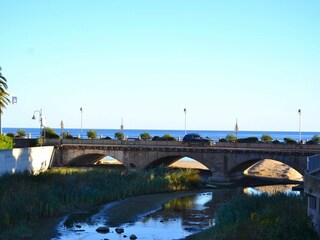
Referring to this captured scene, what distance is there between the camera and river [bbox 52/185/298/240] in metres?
30.8

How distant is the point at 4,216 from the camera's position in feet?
99.1

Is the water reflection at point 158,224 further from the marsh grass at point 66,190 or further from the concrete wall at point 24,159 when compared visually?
the concrete wall at point 24,159

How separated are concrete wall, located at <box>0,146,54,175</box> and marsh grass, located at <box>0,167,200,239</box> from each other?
428 cm

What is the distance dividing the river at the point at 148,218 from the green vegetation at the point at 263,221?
3754 mm

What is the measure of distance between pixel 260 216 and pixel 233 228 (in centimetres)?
155

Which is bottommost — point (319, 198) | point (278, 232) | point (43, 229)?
point (43, 229)

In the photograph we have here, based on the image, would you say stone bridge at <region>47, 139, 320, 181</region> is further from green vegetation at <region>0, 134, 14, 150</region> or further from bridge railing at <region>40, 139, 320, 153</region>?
green vegetation at <region>0, 134, 14, 150</region>

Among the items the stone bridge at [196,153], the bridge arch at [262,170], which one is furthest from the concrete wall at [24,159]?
the bridge arch at [262,170]

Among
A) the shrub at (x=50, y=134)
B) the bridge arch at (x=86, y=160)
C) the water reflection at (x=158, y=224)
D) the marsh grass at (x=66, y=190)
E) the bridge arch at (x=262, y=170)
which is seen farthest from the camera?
the shrub at (x=50, y=134)

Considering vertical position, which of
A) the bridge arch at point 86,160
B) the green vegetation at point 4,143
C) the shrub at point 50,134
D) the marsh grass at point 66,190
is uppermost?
the shrub at point 50,134

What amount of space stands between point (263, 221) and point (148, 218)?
15391 mm

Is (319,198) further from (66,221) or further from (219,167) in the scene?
(219,167)

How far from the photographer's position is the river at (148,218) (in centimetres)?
3080

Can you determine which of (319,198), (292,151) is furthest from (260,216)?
(292,151)
